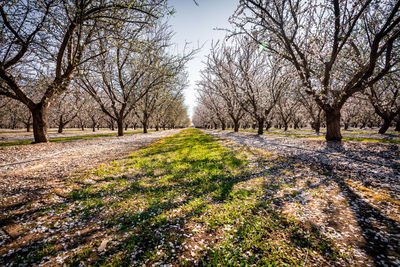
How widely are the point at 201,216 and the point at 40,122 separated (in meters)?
18.9

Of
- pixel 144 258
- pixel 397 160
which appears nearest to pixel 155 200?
pixel 144 258

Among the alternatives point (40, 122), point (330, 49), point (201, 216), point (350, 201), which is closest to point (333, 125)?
point (330, 49)

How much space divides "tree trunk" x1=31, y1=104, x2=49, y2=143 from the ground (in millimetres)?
8789

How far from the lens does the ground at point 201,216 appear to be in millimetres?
3080

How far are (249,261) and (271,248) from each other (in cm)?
64

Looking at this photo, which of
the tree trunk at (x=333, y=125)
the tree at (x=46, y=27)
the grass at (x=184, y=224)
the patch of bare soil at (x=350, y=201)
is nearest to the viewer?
the grass at (x=184, y=224)

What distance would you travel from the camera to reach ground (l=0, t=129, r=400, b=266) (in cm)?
308

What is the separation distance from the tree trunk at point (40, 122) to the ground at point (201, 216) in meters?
8.79

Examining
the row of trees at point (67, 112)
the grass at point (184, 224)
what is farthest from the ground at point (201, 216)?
the row of trees at point (67, 112)

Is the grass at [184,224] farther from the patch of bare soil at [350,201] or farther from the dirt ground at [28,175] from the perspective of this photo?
the dirt ground at [28,175]

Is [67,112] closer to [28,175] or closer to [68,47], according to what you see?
[68,47]

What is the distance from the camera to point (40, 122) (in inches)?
570

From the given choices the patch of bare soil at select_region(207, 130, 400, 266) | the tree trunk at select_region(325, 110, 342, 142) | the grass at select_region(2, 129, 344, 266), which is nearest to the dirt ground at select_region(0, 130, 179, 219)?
the grass at select_region(2, 129, 344, 266)

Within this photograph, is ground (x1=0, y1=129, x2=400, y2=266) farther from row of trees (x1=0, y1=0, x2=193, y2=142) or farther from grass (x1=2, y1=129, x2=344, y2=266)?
row of trees (x1=0, y1=0, x2=193, y2=142)
